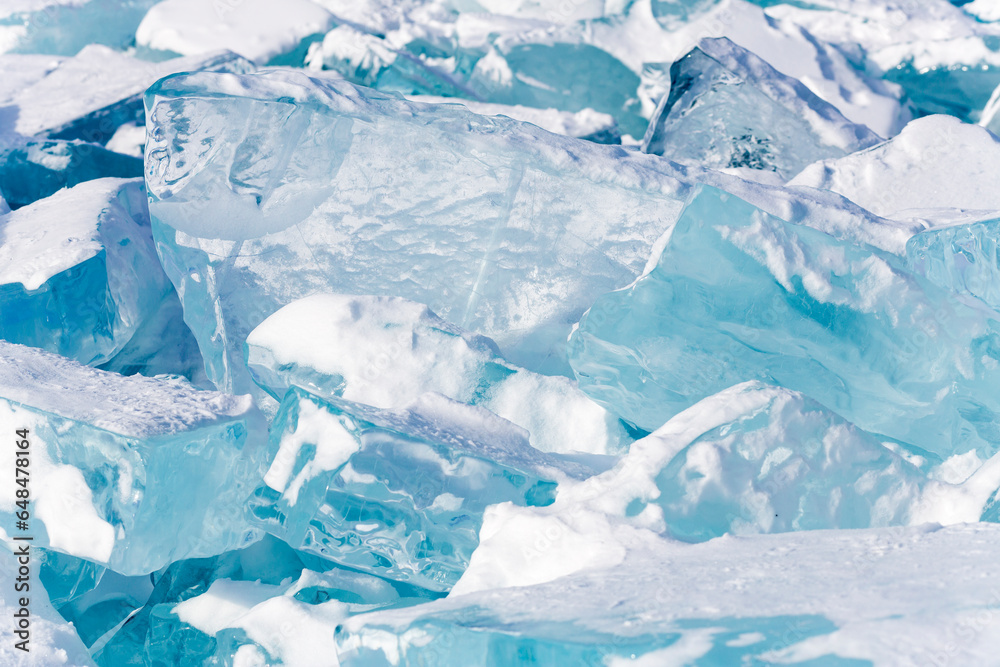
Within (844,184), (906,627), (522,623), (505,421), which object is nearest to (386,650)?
(522,623)

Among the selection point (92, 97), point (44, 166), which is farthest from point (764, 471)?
point (92, 97)

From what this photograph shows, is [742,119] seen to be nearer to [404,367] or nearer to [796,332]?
[796,332]

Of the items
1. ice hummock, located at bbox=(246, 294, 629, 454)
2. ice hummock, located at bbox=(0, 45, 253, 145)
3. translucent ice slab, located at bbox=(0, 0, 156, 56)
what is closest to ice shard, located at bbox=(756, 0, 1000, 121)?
ice hummock, located at bbox=(246, 294, 629, 454)

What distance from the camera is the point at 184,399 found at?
1195 mm

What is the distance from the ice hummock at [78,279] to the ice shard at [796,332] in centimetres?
80

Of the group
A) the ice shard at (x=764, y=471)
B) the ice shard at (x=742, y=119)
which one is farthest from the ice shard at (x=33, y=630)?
the ice shard at (x=742, y=119)

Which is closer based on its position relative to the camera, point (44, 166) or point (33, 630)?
point (33, 630)

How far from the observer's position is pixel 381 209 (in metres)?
1.46

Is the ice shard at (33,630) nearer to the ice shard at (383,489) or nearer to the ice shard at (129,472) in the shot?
the ice shard at (129,472)

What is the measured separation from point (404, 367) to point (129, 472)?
16.4 inches

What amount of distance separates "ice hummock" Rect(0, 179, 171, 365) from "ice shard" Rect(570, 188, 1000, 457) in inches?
Answer: 31.3

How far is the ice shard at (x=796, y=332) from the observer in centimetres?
115

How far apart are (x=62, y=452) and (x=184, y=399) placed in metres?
0.17

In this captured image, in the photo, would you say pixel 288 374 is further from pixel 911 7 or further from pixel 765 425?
pixel 911 7
